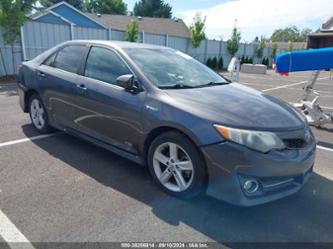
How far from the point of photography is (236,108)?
2.94m

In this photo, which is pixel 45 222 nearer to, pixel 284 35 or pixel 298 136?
pixel 298 136

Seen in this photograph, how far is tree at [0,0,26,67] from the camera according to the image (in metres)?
11.7

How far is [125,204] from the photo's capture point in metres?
2.94

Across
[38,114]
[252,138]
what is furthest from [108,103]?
[38,114]

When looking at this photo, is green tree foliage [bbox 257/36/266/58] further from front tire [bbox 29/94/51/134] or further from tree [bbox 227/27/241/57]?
front tire [bbox 29/94/51/134]

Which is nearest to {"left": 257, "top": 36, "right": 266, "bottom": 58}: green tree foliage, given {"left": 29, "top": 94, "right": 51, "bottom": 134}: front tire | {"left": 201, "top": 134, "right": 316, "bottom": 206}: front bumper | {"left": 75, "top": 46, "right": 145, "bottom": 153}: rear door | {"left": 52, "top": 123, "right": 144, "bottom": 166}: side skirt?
{"left": 29, "top": 94, "right": 51, "bottom": 134}: front tire

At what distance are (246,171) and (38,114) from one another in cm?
371

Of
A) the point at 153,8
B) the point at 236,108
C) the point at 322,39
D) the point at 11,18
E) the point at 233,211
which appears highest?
the point at 153,8

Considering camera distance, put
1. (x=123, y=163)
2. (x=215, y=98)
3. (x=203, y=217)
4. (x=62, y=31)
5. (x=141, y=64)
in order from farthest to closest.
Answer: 1. (x=62, y=31)
2. (x=123, y=163)
3. (x=141, y=64)
4. (x=215, y=98)
5. (x=203, y=217)

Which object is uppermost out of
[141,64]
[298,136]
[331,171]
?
[141,64]

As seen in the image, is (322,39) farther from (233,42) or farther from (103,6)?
(103,6)

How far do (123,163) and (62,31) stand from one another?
43.7 feet

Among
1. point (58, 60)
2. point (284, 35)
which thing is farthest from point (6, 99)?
point (284, 35)

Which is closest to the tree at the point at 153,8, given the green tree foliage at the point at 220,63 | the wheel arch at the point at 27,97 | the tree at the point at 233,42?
the tree at the point at 233,42
